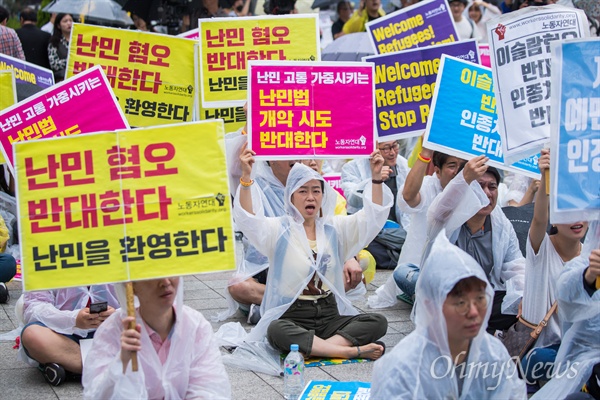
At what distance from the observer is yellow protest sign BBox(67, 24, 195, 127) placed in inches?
329

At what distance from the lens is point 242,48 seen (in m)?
8.31

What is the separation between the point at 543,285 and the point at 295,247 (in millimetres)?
1659

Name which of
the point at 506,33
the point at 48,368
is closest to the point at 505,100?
the point at 506,33

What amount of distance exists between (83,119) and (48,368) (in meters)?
1.56

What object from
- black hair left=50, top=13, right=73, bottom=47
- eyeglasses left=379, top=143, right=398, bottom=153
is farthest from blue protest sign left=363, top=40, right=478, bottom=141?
black hair left=50, top=13, right=73, bottom=47

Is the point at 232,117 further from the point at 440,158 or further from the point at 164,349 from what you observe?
the point at 164,349

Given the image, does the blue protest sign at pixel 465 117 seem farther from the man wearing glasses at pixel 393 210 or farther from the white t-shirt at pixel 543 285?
the man wearing glasses at pixel 393 210

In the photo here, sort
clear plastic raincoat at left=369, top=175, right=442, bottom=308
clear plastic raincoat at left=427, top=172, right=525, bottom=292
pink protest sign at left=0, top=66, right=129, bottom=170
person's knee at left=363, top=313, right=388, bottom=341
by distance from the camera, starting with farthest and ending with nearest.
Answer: clear plastic raincoat at left=369, top=175, right=442, bottom=308, person's knee at left=363, top=313, right=388, bottom=341, clear plastic raincoat at left=427, top=172, right=525, bottom=292, pink protest sign at left=0, top=66, right=129, bottom=170

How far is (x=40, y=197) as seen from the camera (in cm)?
464

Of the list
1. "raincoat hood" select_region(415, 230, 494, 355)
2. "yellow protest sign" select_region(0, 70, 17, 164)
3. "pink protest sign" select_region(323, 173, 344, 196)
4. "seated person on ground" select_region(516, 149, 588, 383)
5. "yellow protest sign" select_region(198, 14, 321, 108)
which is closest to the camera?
"raincoat hood" select_region(415, 230, 494, 355)

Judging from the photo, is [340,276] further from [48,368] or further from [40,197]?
[40,197]

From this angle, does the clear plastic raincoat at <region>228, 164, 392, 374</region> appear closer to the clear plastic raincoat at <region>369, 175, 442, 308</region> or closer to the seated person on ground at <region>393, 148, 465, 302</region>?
the seated person on ground at <region>393, 148, 465, 302</region>

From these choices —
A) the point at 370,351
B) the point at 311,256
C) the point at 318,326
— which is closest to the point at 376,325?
the point at 370,351

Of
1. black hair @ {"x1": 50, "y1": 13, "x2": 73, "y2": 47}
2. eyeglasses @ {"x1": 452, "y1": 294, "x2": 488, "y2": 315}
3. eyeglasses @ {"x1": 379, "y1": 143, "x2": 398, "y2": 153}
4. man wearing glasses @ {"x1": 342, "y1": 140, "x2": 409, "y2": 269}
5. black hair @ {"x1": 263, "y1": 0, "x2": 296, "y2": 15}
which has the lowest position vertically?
man wearing glasses @ {"x1": 342, "y1": 140, "x2": 409, "y2": 269}
